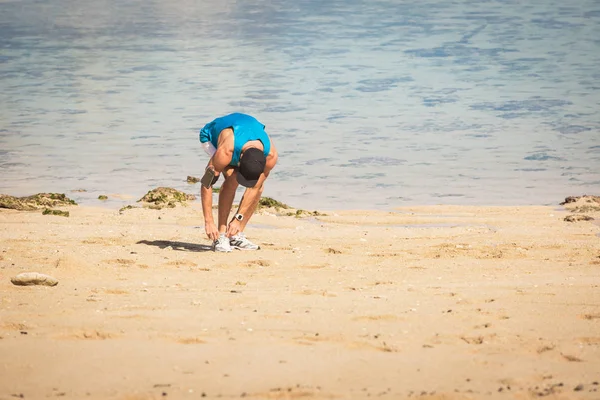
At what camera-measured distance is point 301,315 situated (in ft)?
17.3

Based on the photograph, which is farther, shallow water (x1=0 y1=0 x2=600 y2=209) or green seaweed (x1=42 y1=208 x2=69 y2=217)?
shallow water (x1=0 y1=0 x2=600 y2=209)

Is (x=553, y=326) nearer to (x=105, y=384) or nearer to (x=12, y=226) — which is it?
(x=105, y=384)

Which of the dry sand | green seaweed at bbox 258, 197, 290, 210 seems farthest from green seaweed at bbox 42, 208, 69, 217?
green seaweed at bbox 258, 197, 290, 210

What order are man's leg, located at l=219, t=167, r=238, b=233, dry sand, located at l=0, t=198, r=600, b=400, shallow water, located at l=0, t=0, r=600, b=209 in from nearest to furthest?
dry sand, located at l=0, t=198, r=600, b=400, man's leg, located at l=219, t=167, r=238, b=233, shallow water, located at l=0, t=0, r=600, b=209

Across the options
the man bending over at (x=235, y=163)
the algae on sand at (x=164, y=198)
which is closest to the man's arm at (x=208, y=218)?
the man bending over at (x=235, y=163)

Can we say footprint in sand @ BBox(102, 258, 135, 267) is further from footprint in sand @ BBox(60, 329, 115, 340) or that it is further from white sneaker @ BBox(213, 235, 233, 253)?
footprint in sand @ BBox(60, 329, 115, 340)

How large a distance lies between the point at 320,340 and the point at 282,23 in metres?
28.3

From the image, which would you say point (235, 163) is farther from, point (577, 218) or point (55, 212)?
point (577, 218)

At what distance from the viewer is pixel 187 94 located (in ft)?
63.3

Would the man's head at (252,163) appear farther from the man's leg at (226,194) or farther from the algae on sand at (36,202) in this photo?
the algae on sand at (36,202)

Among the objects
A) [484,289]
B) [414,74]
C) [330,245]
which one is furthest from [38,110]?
[484,289]

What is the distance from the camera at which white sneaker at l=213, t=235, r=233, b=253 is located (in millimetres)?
7727

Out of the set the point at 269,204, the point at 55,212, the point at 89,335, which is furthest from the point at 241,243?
the point at 89,335

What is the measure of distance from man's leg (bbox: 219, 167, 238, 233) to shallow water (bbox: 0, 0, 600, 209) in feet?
9.47
